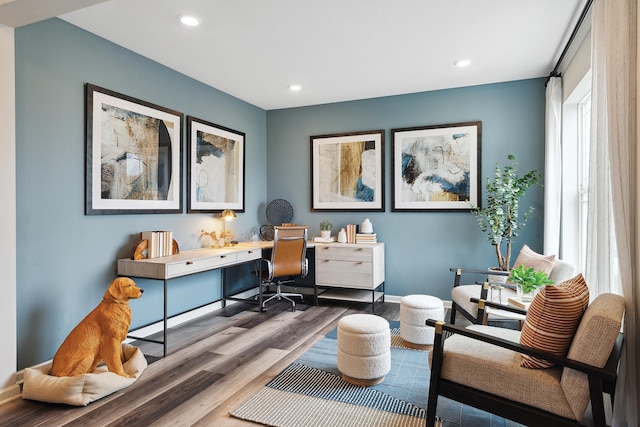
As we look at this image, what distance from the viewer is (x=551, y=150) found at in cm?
367

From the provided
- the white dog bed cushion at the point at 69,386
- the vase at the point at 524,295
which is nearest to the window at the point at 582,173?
the vase at the point at 524,295

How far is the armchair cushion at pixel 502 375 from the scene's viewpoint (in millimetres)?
1626

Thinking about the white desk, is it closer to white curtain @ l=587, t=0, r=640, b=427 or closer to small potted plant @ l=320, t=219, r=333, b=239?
small potted plant @ l=320, t=219, r=333, b=239

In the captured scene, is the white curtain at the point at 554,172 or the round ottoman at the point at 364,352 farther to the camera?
the white curtain at the point at 554,172

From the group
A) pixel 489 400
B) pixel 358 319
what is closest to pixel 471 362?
pixel 489 400

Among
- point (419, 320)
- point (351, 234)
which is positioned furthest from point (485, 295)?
point (351, 234)

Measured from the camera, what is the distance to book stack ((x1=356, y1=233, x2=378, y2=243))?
4.68 meters

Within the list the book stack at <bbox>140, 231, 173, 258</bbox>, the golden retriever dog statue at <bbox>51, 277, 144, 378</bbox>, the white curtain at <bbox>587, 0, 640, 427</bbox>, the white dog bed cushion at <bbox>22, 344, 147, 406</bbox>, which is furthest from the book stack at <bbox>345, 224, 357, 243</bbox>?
the white curtain at <bbox>587, 0, 640, 427</bbox>

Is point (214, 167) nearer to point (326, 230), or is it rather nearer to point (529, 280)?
point (326, 230)

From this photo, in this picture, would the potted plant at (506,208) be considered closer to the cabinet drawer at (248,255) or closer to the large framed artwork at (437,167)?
the large framed artwork at (437,167)

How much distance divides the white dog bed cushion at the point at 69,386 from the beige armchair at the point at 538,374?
1953mm

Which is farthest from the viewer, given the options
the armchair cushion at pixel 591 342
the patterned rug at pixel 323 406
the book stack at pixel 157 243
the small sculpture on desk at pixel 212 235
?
the small sculpture on desk at pixel 212 235

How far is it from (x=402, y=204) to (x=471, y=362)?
9.98 ft

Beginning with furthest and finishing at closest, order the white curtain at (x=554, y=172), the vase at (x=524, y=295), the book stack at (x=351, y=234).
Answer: the book stack at (x=351, y=234)
the white curtain at (x=554, y=172)
the vase at (x=524, y=295)
